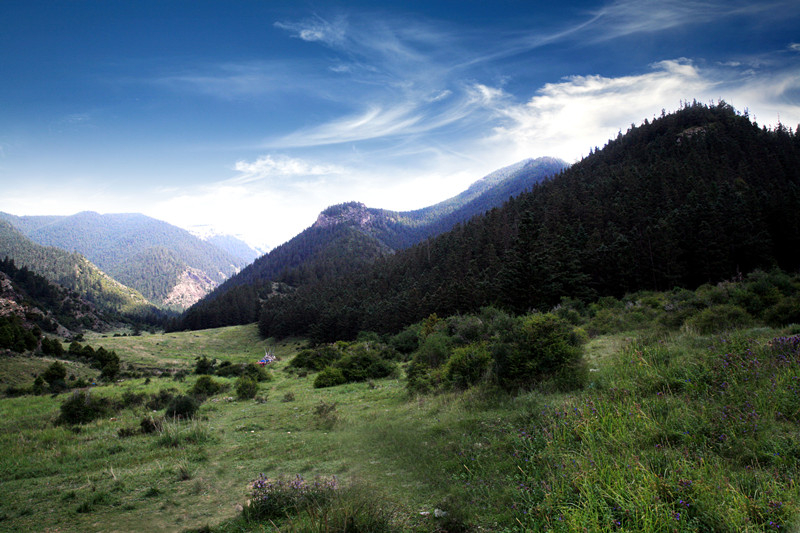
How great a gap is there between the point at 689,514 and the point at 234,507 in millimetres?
8001

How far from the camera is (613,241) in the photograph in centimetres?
5588

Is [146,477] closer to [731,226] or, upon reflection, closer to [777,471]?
[777,471]

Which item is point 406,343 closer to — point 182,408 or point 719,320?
point 182,408

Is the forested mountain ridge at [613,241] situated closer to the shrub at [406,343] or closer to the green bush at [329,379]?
the shrub at [406,343]

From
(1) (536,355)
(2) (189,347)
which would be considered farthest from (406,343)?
(2) (189,347)

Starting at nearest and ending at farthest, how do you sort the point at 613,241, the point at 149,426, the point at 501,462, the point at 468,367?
the point at 501,462 < the point at 149,426 < the point at 468,367 < the point at 613,241

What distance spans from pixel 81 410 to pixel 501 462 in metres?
21.4

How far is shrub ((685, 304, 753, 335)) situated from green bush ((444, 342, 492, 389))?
25.7 feet

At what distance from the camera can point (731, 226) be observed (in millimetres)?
48688

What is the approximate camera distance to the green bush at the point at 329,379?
2606 centimetres

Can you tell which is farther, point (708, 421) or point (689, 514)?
point (708, 421)

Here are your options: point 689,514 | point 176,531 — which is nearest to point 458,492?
point 689,514

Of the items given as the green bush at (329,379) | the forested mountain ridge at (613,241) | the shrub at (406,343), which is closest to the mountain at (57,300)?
the forested mountain ridge at (613,241)

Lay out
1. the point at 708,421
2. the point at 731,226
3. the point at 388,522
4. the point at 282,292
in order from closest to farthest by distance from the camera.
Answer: the point at 388,522 < the point at 708,421 < the point at 731,226 < the point at 282,292
